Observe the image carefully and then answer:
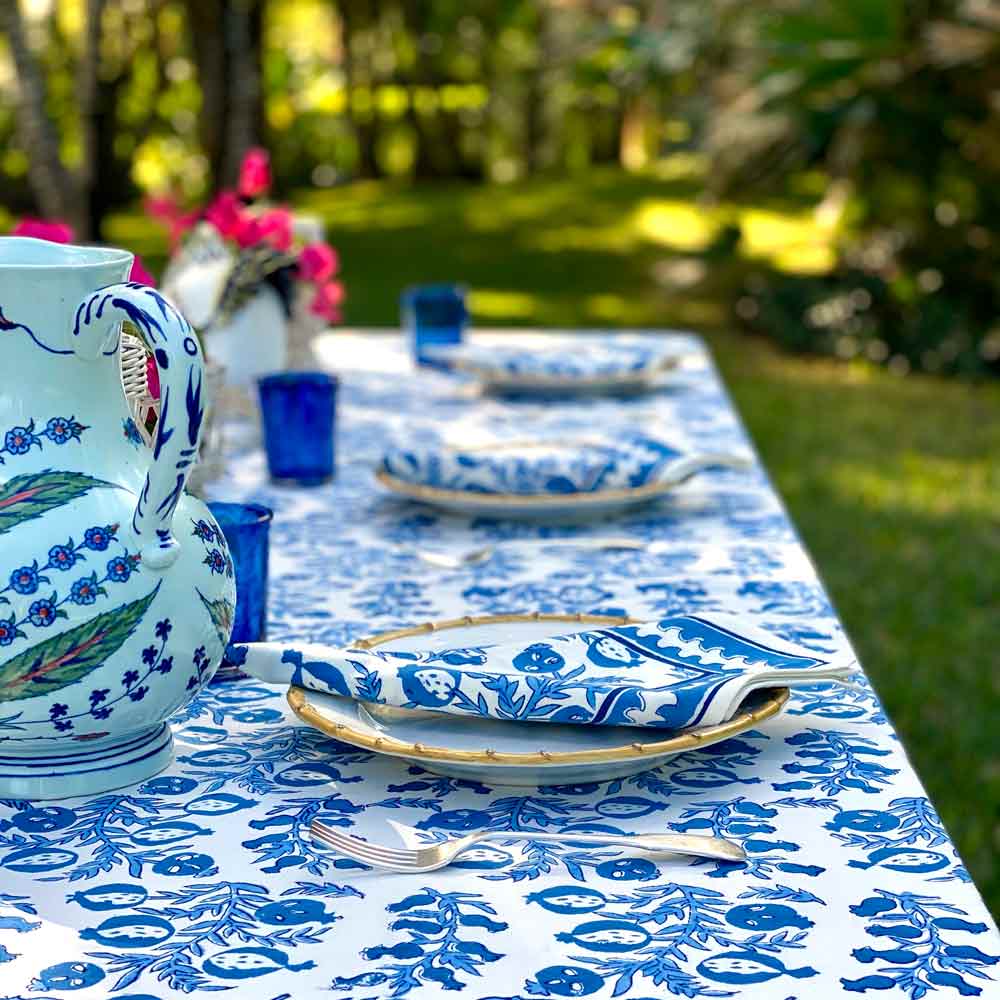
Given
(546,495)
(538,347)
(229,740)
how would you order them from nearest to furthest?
1. (229,740)
2. (546,495)
3. (538,347)

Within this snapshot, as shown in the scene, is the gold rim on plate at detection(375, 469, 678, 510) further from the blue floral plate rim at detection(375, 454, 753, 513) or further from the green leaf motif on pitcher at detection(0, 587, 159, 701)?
the green leaf motif on pitcher at detection(0, 587, 159, 701)

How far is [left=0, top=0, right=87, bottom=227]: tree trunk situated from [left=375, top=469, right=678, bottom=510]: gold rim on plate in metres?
6.52

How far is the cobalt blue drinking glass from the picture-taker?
1402 millimetres

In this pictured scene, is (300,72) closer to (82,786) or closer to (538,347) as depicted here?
(538,347)

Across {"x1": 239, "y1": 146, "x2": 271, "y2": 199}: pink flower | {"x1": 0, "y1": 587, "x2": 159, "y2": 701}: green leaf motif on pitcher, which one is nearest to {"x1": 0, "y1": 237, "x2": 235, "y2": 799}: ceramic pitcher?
{"x1": 0, "y1": 587, "x2": 159, "y2": 701}: green leaf motif on pitcher

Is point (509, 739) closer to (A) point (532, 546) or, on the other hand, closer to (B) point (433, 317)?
(A) point (532, 546)

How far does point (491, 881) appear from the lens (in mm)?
984

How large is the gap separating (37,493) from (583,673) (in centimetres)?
43

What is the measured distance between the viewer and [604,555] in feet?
5.82

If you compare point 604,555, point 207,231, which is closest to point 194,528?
point 604,555

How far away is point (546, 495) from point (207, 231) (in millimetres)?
984

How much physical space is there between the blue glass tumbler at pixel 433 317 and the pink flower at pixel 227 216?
0.58m

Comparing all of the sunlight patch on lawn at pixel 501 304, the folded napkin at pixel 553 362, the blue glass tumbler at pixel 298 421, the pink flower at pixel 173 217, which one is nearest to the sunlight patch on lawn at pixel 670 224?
the sunlight patch on lawn at pixel 501 304

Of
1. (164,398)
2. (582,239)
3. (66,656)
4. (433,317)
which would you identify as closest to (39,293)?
(164,398)
